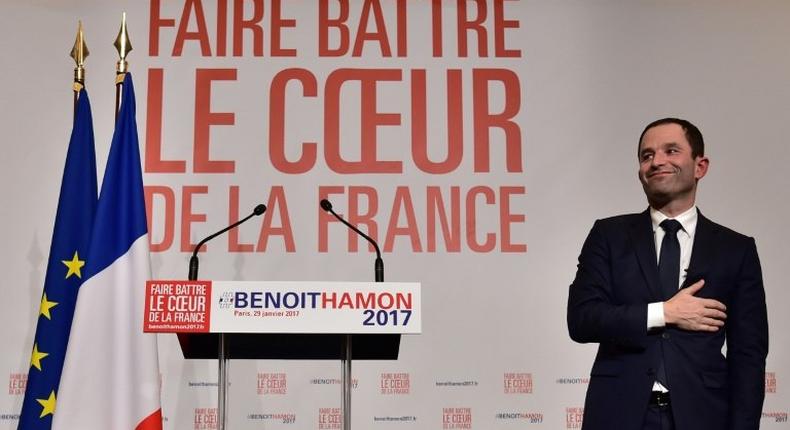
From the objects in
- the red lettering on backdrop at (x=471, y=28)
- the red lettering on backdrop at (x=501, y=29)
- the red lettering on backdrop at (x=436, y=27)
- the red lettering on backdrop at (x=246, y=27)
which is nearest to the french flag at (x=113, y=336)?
the red lettering on backdrop at (x=246, y=27)

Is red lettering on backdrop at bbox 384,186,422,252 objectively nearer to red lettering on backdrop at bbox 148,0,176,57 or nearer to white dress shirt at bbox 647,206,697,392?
red lettering on backdrop at bbox 148,0,176,57

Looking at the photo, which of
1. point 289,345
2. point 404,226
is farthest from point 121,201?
point 404,226

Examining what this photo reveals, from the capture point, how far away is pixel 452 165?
16.2 ft

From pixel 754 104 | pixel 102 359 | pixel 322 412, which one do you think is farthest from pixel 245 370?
pixel 754 104

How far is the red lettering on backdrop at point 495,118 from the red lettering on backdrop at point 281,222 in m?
0.98

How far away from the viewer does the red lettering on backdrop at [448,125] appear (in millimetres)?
4953

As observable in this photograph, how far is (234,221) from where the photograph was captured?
4844mm

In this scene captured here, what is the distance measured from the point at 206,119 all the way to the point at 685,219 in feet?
8.99

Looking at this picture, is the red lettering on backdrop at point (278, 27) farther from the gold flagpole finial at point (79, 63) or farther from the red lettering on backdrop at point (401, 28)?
the gold flagpole finial at point (79, 63)

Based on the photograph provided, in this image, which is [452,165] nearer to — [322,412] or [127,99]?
[322,412]

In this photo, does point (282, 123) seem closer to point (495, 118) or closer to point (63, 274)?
point (495, 118)

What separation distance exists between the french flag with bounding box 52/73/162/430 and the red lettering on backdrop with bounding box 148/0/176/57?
1369 mm

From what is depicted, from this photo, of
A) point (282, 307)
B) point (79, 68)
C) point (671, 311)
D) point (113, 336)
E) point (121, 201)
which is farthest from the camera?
point (79, 68)

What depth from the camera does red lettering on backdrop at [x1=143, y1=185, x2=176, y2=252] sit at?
4.84 metres
